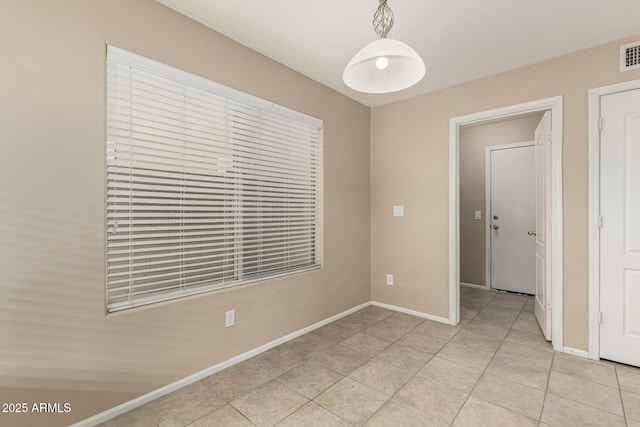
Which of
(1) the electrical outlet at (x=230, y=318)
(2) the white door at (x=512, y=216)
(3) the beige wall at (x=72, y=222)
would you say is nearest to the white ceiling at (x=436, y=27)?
(3) the beige wall at (x=72, y=222)

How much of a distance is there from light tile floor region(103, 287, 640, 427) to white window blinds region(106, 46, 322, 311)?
2.27 feet

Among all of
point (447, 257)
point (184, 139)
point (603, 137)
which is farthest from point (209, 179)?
point (603, 137)

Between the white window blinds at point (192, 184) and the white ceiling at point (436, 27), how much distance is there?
0.47 m

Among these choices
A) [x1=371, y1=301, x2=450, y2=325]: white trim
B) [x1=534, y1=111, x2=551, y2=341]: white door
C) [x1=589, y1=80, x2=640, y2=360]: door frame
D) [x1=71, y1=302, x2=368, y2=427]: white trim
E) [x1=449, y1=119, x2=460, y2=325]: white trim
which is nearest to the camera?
[x1=71, y1=302, x2=368, y2=427]: white trim

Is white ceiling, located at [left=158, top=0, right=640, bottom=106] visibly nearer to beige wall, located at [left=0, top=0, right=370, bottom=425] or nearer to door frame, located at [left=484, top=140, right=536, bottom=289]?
beige wall, located at [left=0, top=0, right=370, bottom=425]

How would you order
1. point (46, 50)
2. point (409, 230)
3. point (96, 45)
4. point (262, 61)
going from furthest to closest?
point (409, 230), point (262, 61), point (96, 45), point (46, 50)

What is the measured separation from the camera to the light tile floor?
1.73m

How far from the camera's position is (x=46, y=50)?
1526mm

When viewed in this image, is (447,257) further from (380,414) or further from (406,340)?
(380,414)

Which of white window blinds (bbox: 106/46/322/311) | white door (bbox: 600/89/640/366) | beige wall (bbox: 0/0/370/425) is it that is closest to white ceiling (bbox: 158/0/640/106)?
beige wall (bbox: 0/0/370/425)

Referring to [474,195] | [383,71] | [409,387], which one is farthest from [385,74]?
[474,195]

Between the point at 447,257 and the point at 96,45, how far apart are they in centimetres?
337

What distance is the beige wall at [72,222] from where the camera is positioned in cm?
144

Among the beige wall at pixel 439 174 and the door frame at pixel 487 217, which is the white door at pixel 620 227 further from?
the door frame at pixel 487 217
